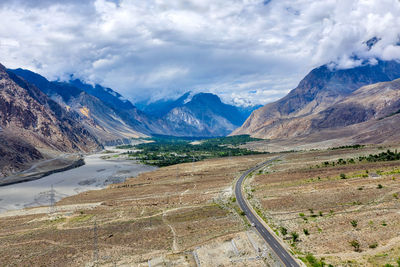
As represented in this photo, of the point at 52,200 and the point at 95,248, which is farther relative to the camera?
the point at 52,200

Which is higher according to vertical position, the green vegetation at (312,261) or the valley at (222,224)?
the valley at (222,224)

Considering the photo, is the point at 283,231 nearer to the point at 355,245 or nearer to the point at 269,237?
the point at 269,237

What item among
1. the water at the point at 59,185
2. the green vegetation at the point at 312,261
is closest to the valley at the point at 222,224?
the green vegetation at the point at 312,261

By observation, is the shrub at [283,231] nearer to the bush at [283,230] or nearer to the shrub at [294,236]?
the bush at [283,230]

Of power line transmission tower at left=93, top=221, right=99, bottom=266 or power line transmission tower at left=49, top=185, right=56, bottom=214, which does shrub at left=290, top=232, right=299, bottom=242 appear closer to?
power line transmission tower at left=93, top=221, right=99, bottom=266

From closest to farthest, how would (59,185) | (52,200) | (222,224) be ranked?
(222,224)
(52,200)
(59,185)

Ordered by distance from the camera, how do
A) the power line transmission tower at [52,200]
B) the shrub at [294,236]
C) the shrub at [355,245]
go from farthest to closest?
the power line transmission tower at [52,200]
the shrub at [294,236]
the shrub at [355,245]

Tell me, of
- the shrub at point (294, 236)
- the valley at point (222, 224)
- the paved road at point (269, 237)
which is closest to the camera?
the paved road at point (269, 237)

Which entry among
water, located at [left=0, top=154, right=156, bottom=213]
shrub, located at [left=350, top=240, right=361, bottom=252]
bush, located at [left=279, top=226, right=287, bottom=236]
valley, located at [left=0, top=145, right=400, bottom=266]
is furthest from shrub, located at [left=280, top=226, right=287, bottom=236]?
water, located at [left=0, top=154, right=156, bottom=213]

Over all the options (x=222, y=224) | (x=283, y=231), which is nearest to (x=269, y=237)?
(x=283, y=231)

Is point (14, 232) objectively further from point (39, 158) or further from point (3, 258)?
point (39, 158)

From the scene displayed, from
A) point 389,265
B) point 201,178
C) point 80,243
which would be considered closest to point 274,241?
point 389,265
